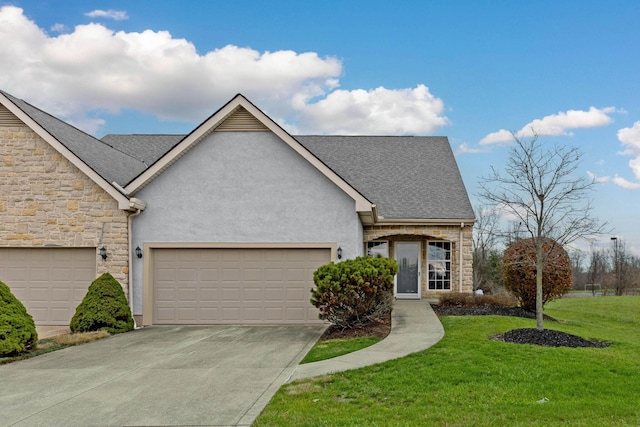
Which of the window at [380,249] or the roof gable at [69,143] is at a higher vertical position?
the roof gable at [69,143]

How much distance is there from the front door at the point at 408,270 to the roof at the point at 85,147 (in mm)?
10516

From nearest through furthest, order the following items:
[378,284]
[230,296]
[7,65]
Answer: [378,284] → [230,296] → [7,65]

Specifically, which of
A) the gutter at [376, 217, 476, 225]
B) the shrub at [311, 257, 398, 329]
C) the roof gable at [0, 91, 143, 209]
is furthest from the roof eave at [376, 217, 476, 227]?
the roof gable at [0, 91, 143, 209]

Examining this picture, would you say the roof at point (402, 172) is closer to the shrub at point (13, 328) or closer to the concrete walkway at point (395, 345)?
the concrete walkway at point (395, 345)

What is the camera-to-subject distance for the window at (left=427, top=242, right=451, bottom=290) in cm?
2012

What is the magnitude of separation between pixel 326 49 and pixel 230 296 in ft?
30.5

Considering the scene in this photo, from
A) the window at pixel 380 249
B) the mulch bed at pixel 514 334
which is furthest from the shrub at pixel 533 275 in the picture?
the window at pixel 380 249

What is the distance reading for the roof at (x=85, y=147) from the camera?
14.3 meters

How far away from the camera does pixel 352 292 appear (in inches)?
464

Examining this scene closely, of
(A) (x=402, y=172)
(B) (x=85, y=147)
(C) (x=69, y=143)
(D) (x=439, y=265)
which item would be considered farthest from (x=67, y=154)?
(D) (x=439, y=265)

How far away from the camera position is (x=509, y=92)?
59.5 ft

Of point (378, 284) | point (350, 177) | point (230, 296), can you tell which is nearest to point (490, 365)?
point (378, 284)

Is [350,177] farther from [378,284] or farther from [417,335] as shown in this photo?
[417,335]

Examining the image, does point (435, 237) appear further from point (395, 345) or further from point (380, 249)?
point (395, 345)
